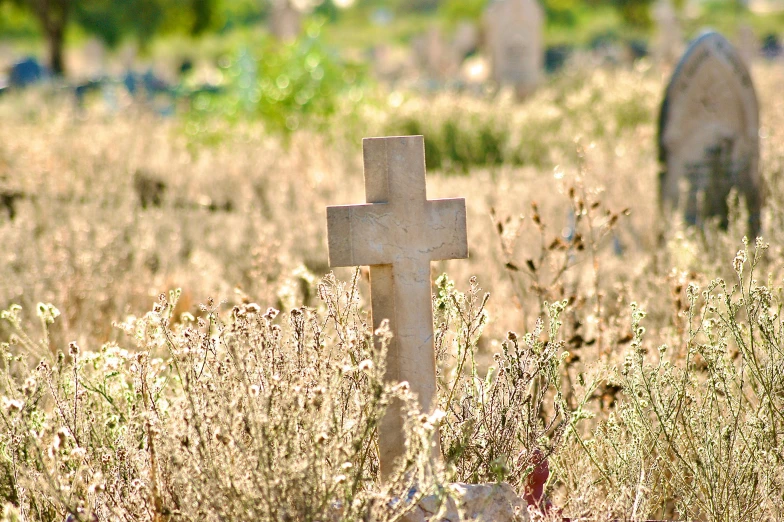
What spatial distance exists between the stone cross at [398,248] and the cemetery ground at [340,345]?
91 mm

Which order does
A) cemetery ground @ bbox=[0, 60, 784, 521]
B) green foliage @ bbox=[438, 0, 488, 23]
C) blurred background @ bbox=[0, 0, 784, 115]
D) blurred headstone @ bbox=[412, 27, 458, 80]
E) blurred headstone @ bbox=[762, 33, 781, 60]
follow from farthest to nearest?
green foliage @ bbox=[438, 0, 488, 23], blurred headstone @ bbox=[762, 33, 781, 60], blurred headstone @ bbox=[412, 27, 458, 80], blurred background @ bbox=[0, 0, 784, 115], cemetery ground @ bbox=[0, 60, 784, 521]

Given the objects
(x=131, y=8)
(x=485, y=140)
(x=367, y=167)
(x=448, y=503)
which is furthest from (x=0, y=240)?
(x=131, y=8)

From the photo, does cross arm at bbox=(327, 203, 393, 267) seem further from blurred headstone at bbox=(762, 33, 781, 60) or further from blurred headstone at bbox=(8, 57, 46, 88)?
blurred headstone at bbox=(762, 33, 781, 60)

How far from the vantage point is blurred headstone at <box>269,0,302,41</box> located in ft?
64.2

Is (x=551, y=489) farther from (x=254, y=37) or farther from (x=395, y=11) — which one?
(x=395, y=11)

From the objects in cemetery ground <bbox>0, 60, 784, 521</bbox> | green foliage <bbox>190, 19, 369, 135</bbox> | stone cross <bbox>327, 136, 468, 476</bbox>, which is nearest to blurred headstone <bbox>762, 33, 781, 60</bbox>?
green foliage <bbox>190, 19, 369, 135</bbox>

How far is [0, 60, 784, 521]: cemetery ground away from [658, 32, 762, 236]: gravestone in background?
0.26 metres

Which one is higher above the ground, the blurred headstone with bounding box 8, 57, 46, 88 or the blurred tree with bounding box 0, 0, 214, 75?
the blurred tree with bounding box 0, 0, 214, 75

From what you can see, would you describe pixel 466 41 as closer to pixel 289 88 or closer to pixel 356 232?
pixel 289 88

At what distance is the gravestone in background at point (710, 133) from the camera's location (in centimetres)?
516

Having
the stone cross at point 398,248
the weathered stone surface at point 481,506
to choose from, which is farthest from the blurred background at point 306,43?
the weathered stone surface at point 481,506

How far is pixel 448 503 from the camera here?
2033mm

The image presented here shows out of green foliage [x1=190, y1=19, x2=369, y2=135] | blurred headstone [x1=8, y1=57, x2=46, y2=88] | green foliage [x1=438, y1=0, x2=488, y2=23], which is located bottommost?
green foliage [x1=190, y1=19, x2=369, y2=135]

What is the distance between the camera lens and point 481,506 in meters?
2.03
